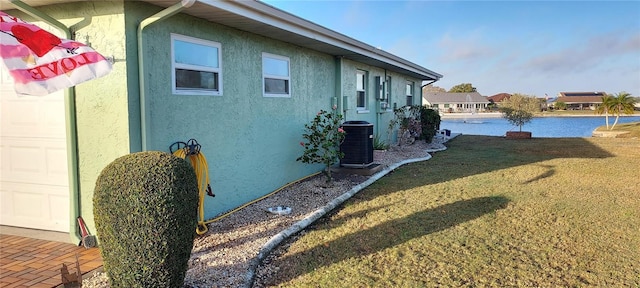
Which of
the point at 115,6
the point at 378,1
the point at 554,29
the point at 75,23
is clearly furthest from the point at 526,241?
the point at 554,29

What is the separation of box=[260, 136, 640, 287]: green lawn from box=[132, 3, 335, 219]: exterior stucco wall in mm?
1428

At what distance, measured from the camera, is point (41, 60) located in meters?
3.02

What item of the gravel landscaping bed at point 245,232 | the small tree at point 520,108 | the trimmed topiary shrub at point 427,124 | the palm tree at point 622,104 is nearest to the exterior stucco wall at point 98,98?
the gravel landscaping bed at point 245,232

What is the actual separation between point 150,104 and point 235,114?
4.98ft

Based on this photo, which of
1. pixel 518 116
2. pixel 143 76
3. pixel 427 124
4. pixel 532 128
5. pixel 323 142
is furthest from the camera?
pixel 532 128

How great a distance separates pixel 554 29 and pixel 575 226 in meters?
20.1

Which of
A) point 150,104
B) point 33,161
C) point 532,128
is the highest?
point 150,104

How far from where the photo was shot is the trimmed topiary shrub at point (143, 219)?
2760 millimetres

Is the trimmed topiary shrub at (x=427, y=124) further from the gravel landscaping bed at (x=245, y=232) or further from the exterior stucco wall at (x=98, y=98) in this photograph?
the exterior stucco wall at (x=98, y=98)

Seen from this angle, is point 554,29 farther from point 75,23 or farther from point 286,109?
point 75,23

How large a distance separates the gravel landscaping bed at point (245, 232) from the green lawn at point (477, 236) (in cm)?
35

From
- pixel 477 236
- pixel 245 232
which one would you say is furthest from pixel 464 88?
pixel 245 232

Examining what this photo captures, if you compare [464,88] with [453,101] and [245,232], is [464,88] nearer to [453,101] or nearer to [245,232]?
[453,101]

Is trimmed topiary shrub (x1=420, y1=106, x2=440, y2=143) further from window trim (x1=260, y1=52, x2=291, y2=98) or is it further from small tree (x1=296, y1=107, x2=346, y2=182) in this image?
window trim (x1=260, y1=52, x2=291, y2=98)
